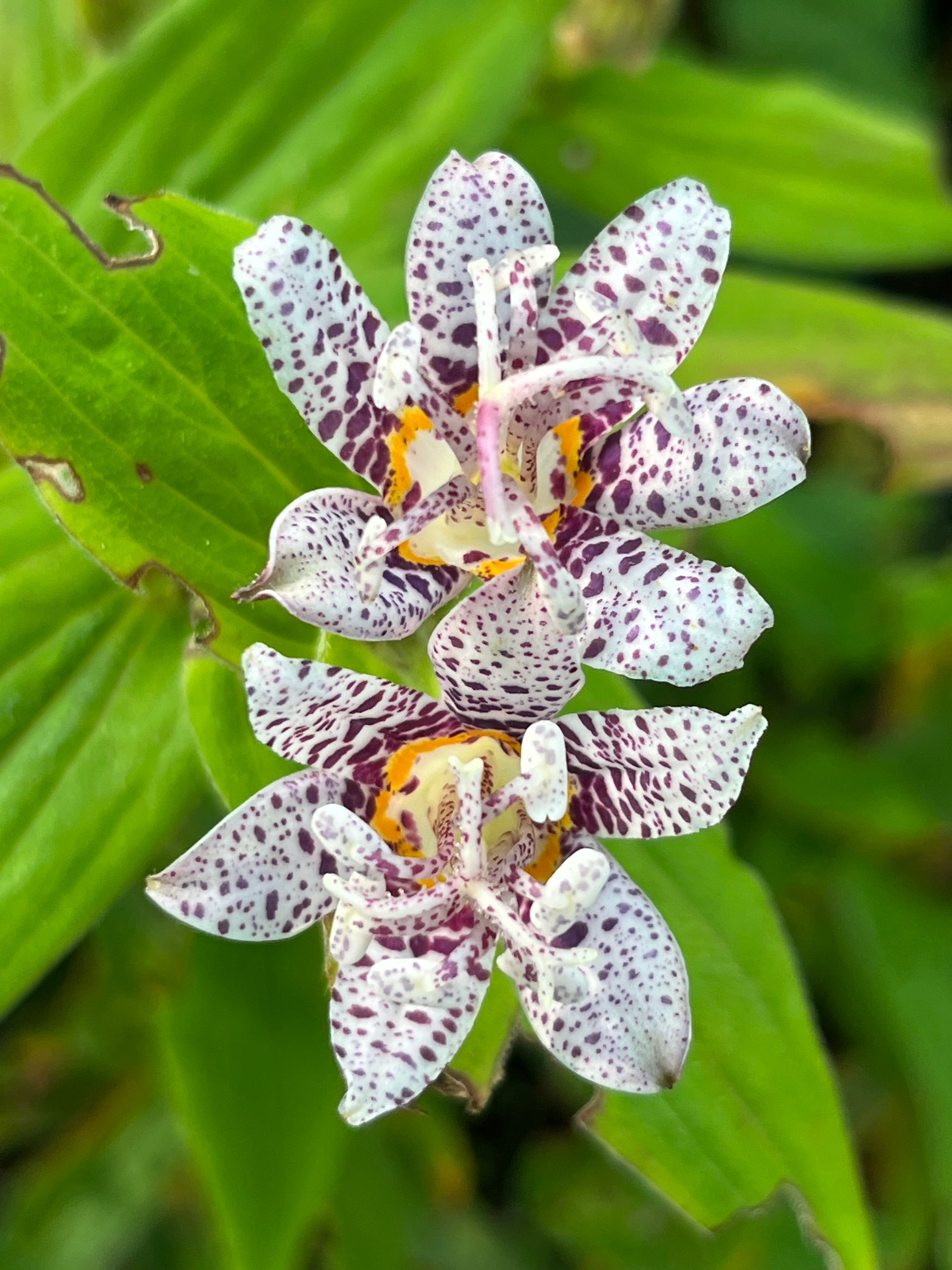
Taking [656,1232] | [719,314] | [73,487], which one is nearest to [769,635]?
[719,314]

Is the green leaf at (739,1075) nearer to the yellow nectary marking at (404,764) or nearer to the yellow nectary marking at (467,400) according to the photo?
the yellow nectary marking at (404,764)

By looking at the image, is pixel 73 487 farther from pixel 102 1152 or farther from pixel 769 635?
pixel 769 635

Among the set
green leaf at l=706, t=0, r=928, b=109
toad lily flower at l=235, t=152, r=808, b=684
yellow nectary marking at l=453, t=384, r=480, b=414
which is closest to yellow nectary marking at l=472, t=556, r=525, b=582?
toad lily flower at l=235, t=152, r=808, b=684

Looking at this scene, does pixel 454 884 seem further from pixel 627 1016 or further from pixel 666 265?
pixel 666 265

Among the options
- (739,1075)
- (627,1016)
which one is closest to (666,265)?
(627,1016)

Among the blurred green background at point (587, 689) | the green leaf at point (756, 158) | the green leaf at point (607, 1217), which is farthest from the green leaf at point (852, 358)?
the green leaf at point (607, 1217)

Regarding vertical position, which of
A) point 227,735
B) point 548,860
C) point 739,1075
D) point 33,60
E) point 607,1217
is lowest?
point 607,1217
